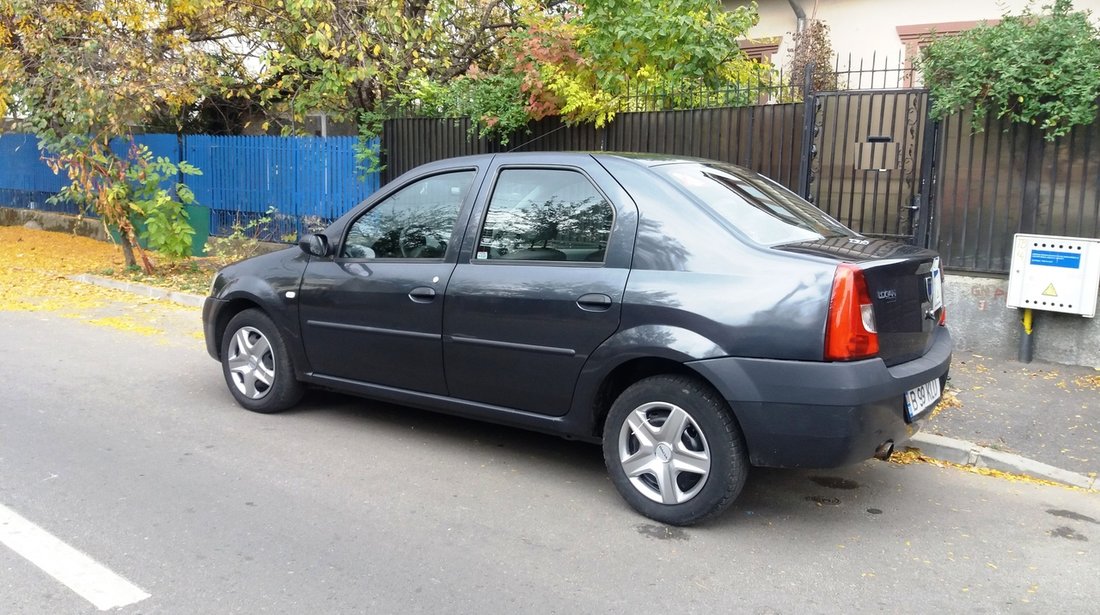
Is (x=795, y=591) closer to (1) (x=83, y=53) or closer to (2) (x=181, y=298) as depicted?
(2) (x=181, y=298)

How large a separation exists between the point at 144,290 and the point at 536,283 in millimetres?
8238

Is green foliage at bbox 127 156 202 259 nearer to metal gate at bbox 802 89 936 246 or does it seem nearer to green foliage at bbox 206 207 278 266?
green foliage at bbox 206 207 278 266

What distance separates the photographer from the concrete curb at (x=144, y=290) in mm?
10516

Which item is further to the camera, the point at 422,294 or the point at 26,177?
the point at 26,177

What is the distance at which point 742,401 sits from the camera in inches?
153

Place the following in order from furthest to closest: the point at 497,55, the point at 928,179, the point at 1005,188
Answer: the point at 497,55
the point at 928,179
the point at 1005,188

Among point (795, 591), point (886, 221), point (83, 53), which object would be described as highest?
point (83, 53)

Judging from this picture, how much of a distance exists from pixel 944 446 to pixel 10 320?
8.81 meters

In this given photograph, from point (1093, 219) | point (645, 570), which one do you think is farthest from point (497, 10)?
point (645, 570)

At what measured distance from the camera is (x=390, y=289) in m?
5.07

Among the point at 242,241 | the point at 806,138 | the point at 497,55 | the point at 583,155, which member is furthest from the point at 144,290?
the point at 583,155

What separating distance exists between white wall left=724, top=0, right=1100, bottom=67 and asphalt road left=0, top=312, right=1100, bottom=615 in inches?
325

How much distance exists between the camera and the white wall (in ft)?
37.4

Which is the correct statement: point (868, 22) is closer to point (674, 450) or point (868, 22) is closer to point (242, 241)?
point (242, 241)
